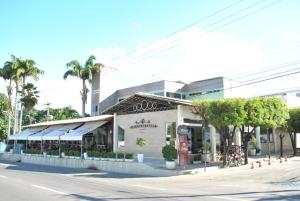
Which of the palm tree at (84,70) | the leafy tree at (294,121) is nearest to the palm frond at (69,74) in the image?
the palm tree at (84,70)

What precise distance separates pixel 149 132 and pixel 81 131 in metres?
7.54

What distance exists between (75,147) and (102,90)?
46.5ft

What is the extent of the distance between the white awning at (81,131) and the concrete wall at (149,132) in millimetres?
2868

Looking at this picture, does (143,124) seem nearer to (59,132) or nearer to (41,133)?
(59,132)

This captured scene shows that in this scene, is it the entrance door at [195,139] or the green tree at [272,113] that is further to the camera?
the entrance door at [195,139]

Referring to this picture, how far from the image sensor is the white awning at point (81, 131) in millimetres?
33375

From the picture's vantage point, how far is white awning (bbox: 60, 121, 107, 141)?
33.4 metres

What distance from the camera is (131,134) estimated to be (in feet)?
105

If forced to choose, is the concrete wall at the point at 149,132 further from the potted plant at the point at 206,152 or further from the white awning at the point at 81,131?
the potted plant at the point at 206,152

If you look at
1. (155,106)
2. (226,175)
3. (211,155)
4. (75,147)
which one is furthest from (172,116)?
(75,147)

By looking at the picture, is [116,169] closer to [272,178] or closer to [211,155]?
[211,155]

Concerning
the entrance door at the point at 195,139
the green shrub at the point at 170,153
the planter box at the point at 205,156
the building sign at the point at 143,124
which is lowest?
the planter box at the point at 205,156

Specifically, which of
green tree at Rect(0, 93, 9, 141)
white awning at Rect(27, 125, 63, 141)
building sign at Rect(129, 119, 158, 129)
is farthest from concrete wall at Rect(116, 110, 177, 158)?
green tree at Rect(0, 93, 9, 141)

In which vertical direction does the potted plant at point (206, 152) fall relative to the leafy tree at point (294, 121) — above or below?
below
